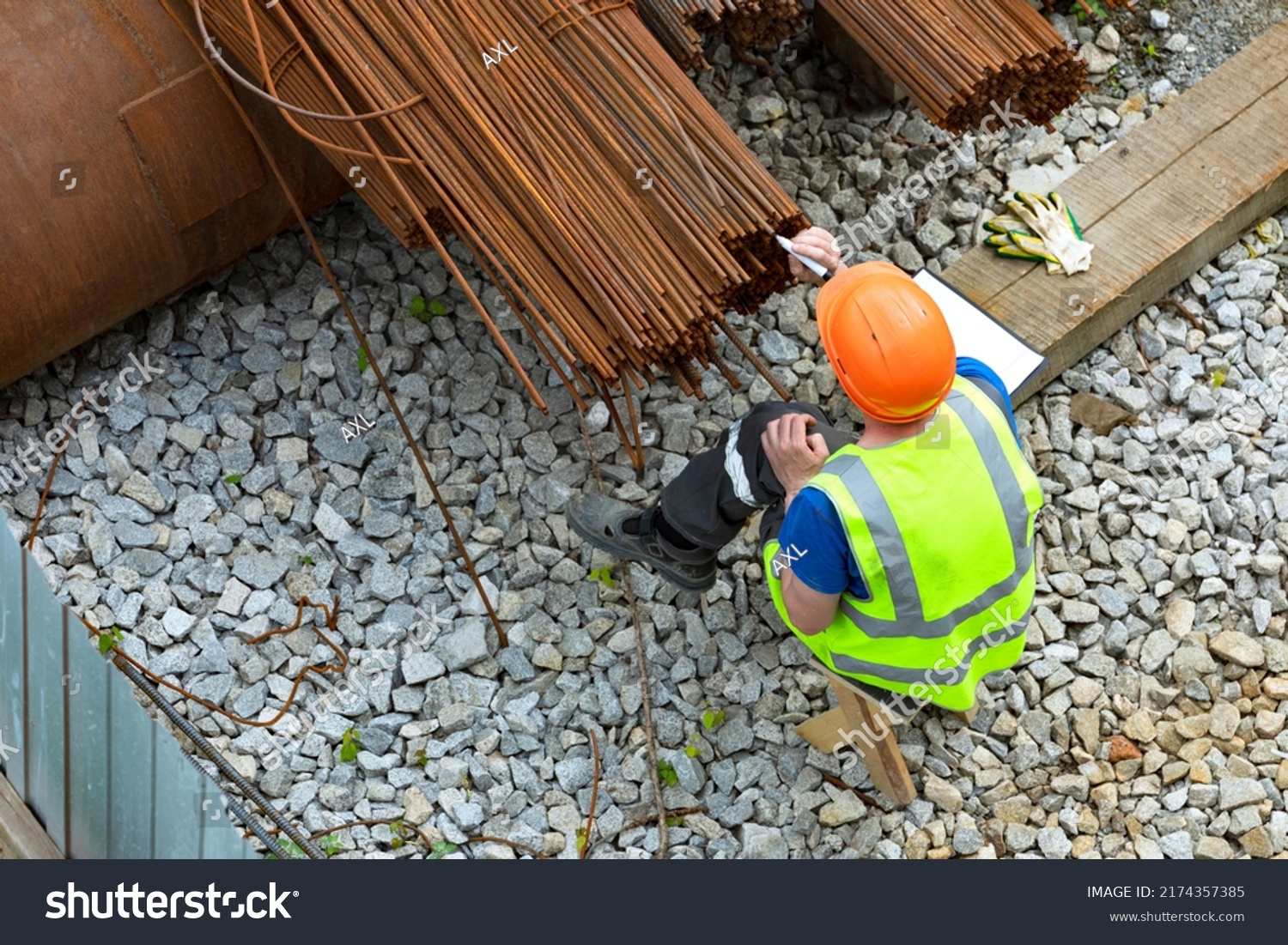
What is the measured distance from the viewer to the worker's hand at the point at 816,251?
414 cm

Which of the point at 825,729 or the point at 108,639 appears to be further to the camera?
the point at 108,639

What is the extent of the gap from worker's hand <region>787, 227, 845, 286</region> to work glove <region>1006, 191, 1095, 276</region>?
1.53 metres

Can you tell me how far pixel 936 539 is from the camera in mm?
3592

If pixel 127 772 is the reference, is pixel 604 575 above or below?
below

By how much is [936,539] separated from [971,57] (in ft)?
6.92

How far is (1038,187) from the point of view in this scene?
5828 millimetres

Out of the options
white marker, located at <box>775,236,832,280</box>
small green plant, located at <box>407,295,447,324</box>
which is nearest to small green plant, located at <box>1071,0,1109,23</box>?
white marker, located at <box>775,236,832,280</box>

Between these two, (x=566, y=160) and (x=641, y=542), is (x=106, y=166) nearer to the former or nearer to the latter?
(x=566, y=160)

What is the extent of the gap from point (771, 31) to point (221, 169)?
2067mm

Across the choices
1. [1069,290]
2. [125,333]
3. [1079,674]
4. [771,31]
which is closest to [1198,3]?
[1069,290]

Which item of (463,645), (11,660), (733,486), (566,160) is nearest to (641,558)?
(733,486)

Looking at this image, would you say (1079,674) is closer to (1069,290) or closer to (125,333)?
(1069,290)

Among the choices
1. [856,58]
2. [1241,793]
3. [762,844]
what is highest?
[856,58]

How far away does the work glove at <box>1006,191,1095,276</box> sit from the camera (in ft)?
17.8
